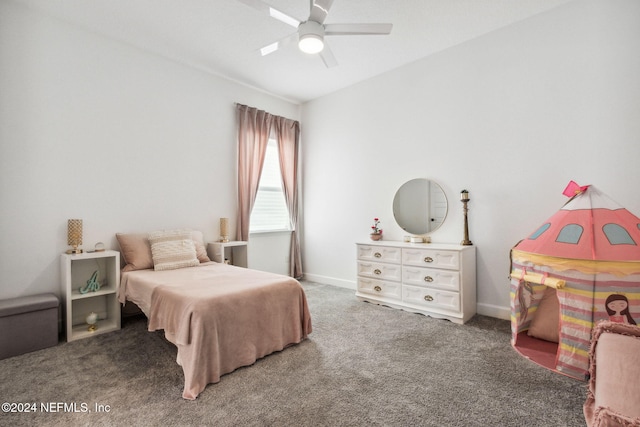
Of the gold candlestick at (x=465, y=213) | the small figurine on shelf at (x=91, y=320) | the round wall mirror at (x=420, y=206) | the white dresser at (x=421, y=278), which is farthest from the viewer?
the round wall mirror at (x=420, y=206)

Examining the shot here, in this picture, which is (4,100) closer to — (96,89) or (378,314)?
(96,89)

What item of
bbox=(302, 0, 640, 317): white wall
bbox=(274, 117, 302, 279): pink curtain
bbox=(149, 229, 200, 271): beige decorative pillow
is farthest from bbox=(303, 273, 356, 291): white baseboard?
bbox=(149, 229, 200, 271): beige decorative pillow

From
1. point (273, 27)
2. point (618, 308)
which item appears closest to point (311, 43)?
point (273, 27)

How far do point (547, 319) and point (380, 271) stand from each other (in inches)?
66.2

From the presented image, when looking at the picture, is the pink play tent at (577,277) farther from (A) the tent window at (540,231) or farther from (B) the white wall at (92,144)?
(B) the white wall at (92,144)

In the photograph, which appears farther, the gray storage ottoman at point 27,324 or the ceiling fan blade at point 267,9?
the gray storage ottoman at point 27,324

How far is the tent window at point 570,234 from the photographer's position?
219cm

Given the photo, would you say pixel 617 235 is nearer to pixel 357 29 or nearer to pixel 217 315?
pixel 357 29

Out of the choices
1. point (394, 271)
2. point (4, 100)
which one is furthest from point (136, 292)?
point (394, 271)

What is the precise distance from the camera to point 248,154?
4500mm

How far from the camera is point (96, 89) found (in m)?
3.20

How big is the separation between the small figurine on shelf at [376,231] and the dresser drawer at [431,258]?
2.04 feet

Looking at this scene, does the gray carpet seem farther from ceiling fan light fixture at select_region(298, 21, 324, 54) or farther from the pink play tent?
ceiling fan light fixture at select_region(298, 21, 324, 54)

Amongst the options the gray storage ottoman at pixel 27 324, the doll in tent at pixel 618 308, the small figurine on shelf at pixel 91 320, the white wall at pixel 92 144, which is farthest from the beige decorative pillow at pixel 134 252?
the doll in tent at pixel 618 308
